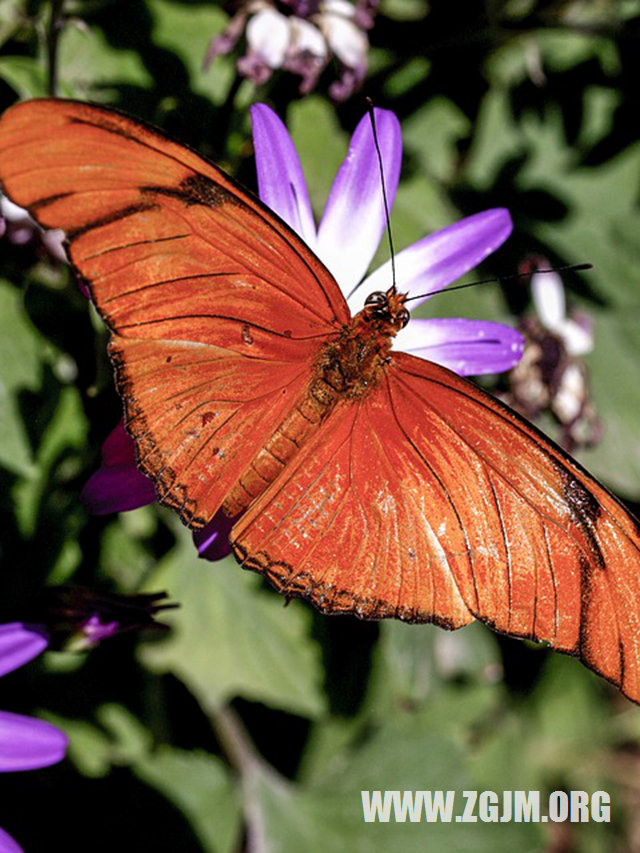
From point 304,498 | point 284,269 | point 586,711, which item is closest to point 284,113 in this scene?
point 284,269

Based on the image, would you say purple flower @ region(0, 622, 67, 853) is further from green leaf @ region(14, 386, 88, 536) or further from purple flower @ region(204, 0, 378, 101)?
purple flower @ region(204, 0, 378, 101)

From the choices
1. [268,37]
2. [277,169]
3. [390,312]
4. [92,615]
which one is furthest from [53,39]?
[92,615]

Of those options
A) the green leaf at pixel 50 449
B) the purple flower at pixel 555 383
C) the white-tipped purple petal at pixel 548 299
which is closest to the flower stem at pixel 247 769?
the green leaf at pixel 50 449

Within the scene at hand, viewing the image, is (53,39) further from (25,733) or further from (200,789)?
(200,789)

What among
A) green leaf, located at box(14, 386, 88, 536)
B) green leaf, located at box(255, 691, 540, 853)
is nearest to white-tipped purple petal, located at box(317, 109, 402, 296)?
green leaf, located at box(14, 386, 88, 536)

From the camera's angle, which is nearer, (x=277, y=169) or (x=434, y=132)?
(x=277, y=169)

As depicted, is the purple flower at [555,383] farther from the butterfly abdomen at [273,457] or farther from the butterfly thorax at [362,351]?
the butterfly abdomen at [273,457]
